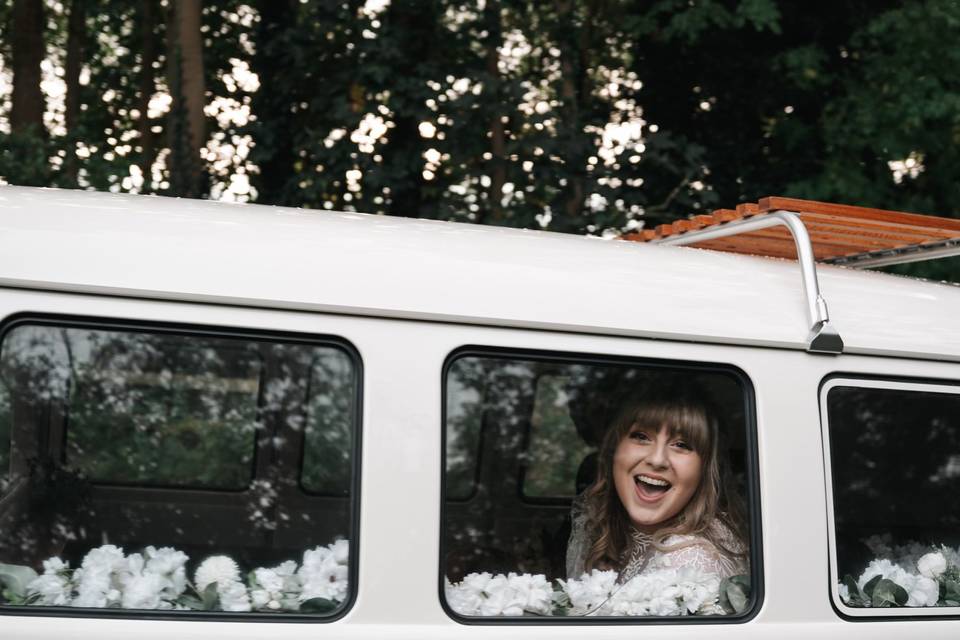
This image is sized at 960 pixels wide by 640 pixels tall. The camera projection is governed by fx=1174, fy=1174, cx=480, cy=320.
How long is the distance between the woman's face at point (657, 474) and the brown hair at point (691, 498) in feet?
0.06

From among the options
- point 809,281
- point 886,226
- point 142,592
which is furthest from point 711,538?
point 142,592

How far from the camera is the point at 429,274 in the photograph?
3.06m

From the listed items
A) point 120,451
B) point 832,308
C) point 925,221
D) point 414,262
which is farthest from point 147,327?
point 925,221

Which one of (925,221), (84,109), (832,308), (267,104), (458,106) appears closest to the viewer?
(832,308)

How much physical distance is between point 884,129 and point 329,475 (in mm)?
7737

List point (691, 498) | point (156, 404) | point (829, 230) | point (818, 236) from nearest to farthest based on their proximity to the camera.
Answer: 1. point (156, 404)
2. point (691, 498)
3. point (829, 230)
4. point (818, 236)

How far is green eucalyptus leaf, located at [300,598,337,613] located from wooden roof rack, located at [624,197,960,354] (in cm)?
152

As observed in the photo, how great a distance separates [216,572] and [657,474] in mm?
1330

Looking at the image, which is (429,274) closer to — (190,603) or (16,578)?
(190,603)

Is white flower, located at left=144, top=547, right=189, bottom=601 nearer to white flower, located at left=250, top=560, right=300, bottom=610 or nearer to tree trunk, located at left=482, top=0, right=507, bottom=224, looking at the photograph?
white flower, located at left=250, top=560, right=300, bottom=610

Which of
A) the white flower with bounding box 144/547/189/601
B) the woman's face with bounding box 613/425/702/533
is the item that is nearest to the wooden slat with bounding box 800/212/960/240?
the woman's face with bounding box 613/425/702/533

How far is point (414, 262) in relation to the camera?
121 inches

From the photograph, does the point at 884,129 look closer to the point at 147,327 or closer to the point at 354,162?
the point at 354,162

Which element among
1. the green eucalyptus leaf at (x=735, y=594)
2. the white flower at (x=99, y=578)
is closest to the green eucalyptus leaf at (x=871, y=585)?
the green eucalyptus leaf at (x=735, y=594)
